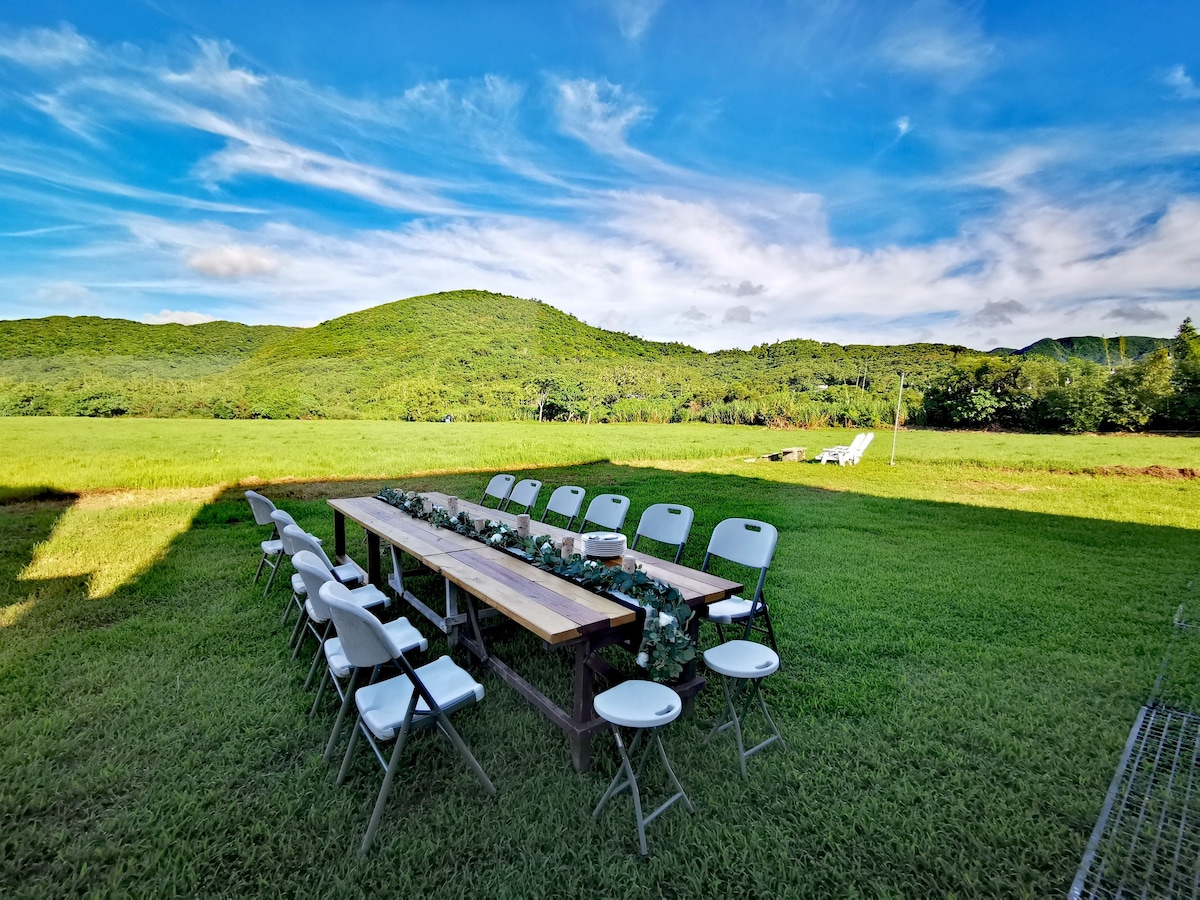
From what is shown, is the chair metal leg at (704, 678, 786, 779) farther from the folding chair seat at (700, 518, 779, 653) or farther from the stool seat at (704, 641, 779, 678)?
the folding chair seat at (700, 518, 779, 653)

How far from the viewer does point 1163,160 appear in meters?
11.4

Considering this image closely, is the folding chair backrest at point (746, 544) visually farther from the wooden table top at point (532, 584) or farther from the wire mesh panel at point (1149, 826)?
the wire mesh panel at point (1149, 826)

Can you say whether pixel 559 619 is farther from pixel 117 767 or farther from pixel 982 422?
pixel 982 422

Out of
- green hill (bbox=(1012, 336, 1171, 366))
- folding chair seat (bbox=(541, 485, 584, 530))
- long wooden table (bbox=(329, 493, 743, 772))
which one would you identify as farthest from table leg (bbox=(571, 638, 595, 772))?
green hill (bbox=(1012, 336, 1171, 366))

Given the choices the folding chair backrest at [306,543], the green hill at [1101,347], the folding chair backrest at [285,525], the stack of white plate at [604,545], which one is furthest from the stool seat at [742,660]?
the green hill at [1101,347]

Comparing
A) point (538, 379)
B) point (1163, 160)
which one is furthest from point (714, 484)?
point (538, 379)

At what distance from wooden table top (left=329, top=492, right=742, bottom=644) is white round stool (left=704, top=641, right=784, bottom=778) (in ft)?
1.03

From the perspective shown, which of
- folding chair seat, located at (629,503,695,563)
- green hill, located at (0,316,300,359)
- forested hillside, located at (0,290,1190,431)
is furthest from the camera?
green hill, located at (0,316,300,359)

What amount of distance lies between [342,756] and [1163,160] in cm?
1869

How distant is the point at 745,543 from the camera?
10.8ft

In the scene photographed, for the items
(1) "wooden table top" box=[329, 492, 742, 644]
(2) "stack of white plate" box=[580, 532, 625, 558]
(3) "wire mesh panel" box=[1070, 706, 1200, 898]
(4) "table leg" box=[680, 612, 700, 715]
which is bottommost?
(3) "wire mesh panel" box=[1070, 706, 1200, 898]

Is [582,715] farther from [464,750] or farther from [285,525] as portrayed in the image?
[285,525]

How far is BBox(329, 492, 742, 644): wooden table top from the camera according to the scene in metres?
2.17

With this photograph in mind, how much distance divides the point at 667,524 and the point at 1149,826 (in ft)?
8.84
